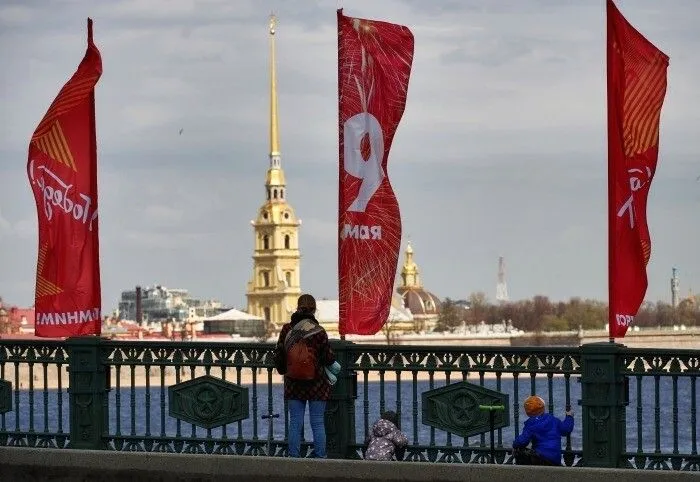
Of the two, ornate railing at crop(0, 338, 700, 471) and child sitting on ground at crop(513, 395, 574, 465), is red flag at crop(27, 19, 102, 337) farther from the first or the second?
child sitting on ground at crop(513, 395, 574, 465)

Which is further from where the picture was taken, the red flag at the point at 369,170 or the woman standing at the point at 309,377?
the red flag at the point at 369,170

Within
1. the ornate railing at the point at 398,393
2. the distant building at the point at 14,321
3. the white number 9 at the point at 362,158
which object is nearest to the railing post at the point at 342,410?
the ornate railing at the point at 398,393

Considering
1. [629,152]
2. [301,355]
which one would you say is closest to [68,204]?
[301,355]

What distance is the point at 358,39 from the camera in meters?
14.8

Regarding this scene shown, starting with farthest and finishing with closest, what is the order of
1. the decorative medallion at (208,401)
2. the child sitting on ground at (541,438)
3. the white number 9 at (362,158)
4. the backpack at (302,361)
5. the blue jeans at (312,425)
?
the white number 9 at (362,158)
the decorative medallion at (208,401)
the blue jeans at (312,425)
the backpack at (302,361)
the child sitting on ground at (541,438)

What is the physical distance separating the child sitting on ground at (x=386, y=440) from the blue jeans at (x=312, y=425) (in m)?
0.36

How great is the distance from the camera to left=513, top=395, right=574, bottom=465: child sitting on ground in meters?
13.0

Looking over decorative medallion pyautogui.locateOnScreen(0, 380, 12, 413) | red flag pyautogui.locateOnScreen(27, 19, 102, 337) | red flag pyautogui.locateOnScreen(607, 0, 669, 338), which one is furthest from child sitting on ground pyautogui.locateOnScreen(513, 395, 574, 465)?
decorative medallion pyautogui.locateOnScreen(0, 380, 12, 413)

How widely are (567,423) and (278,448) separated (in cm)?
242

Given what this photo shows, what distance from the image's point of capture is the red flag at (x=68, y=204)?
15156 mm

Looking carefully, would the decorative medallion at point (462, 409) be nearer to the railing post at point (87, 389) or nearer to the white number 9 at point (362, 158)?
the white number 9 at point (362, 158)

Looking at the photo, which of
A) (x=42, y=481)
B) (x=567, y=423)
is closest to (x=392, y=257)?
(x=567, y=423)

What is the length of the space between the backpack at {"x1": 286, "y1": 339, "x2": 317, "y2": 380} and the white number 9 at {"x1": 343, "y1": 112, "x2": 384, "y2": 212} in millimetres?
1474

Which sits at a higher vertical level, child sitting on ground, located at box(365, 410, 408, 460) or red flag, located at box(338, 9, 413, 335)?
red flag, located at box(338, 9, 413, 335)
